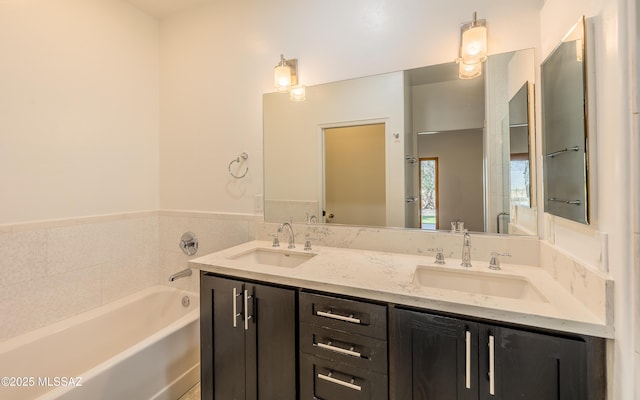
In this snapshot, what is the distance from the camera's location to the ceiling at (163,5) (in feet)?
7.50

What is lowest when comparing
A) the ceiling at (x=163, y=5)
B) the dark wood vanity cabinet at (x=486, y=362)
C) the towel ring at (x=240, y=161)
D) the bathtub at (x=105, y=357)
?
the bathtub at (x=105, y=357)

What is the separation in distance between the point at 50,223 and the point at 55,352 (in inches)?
32.1

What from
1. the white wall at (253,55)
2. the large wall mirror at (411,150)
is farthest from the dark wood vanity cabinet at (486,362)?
the white wall at (253,55)

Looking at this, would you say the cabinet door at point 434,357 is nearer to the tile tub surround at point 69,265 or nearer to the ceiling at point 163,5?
the tile tub surround at point 69,265

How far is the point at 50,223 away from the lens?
71.8 inches

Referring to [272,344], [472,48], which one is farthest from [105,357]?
[472,48]

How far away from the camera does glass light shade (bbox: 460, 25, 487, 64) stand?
1488 millimetres

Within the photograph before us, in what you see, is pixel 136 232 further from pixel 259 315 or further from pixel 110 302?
pixel 259 315

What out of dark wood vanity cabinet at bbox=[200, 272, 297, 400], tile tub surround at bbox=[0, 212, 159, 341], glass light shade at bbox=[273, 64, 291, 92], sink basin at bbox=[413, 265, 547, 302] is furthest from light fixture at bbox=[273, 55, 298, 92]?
tile tub surround at bbox=[0, 212, 159, 341]

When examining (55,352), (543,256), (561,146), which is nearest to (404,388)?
(543,256)

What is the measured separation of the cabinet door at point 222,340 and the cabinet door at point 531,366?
1.11m

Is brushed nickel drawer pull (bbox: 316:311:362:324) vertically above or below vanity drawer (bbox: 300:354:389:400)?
above

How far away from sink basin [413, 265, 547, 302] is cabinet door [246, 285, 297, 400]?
64cm

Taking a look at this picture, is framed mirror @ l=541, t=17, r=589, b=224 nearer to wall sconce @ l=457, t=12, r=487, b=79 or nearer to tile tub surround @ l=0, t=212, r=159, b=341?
wall sconce @ l=457, t=12, r=487, b=79
